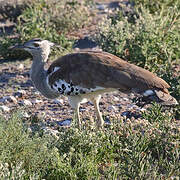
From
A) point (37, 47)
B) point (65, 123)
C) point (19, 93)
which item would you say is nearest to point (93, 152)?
point (65, 123)

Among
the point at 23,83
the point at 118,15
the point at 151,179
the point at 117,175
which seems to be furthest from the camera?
the point at 118,15

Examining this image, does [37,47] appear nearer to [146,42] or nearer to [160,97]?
[160,97]

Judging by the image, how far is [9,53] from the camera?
7621 mm

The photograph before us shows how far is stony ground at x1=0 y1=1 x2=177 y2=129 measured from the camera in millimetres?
5492

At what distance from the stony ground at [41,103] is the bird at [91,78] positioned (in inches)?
13.1

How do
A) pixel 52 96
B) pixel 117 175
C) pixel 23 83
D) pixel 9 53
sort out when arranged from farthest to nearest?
1. pixel 9 53
2. pixel 23 83
3. pixel 52 96
4. pixel 117 175

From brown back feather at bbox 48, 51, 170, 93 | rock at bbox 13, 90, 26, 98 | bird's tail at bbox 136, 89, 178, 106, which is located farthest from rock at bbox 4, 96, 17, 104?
bird's tail at bbox 136, 89, 178, 106

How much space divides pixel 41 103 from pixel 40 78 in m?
0.91

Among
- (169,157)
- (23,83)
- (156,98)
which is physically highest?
(156,98)

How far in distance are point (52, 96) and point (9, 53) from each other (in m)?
2.76

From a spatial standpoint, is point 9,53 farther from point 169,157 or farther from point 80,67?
point 169,157

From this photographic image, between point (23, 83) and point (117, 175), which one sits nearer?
point (117, 175)

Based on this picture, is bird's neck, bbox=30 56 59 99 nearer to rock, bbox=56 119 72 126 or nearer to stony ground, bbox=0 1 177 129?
stony ground, bbox=0 1 177 129

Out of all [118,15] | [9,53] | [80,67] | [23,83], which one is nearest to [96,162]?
[80,67]
